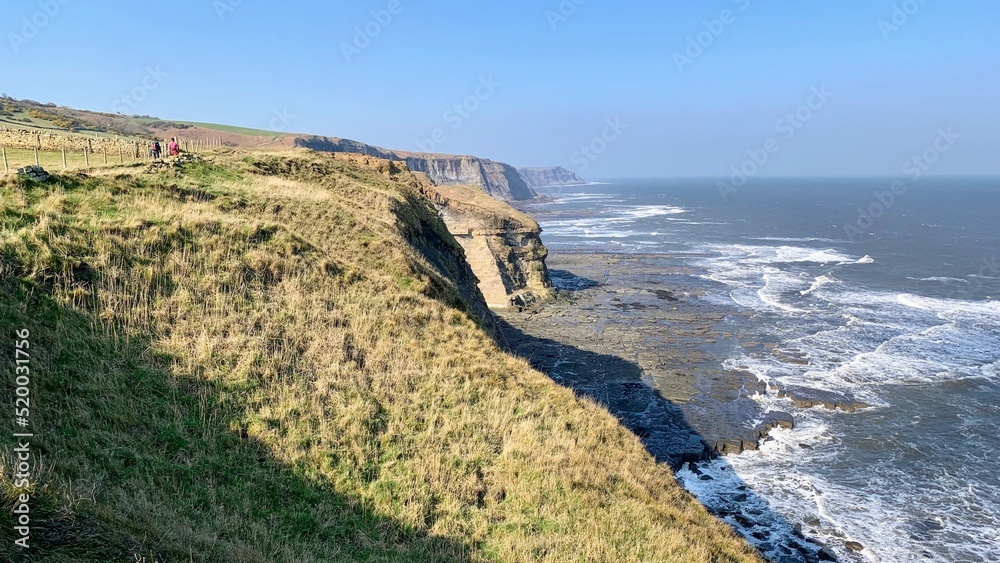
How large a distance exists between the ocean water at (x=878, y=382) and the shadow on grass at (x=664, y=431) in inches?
16.8

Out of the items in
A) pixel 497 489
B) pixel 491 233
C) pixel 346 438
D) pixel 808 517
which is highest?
pixel 491 233

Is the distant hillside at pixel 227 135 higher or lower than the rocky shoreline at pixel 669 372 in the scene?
higher

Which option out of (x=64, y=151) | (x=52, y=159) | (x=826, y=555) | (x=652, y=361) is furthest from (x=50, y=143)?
(x=826, y=555)

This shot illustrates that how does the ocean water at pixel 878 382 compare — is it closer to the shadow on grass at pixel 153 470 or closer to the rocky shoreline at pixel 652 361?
the rocky shoreline at pixel 652 361

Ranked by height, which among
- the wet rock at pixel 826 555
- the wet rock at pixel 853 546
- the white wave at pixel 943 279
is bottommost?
the wet rock at pixel 826 555

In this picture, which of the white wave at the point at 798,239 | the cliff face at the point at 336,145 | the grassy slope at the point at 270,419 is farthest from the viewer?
the cliff face at the point at 336,145

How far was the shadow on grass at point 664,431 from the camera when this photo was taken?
19312 mm

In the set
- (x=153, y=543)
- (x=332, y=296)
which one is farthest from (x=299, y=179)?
(x=153, y=543)

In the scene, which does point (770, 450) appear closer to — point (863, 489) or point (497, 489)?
point (863, 489)

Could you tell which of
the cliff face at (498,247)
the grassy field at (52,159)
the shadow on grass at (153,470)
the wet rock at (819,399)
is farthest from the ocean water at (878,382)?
the grassy field at (52,159)

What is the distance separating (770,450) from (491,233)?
126 feet

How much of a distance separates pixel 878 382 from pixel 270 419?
36085mm

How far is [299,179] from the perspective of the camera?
94.1 feet

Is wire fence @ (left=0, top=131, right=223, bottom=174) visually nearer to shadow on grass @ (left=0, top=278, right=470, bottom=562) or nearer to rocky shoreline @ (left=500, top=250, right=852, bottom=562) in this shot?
shadow on grass @ (left=0, top=278, right=470, bottom=562)
